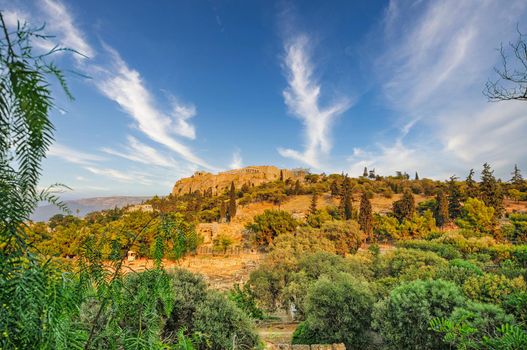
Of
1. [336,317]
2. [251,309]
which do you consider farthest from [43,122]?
[251,309]

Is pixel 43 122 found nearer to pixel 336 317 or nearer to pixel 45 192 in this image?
pixel 45 192

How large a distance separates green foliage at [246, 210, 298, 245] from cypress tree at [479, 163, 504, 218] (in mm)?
29115

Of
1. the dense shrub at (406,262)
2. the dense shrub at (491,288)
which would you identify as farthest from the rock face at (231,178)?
the dense shrub at (491,288)

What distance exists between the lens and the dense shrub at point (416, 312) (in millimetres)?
9273

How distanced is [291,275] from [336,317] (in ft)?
21.8

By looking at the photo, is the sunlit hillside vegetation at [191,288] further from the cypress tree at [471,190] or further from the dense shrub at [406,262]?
the cypress tree at [471,190]

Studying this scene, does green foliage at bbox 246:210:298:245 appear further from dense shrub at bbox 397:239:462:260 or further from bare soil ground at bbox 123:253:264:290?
dense shrub at bbox 397:239:462:260

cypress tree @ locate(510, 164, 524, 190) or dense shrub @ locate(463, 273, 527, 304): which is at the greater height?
cypress tree @ locate(510, 164, 524, 190)

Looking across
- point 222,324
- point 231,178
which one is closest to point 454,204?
point 222,324

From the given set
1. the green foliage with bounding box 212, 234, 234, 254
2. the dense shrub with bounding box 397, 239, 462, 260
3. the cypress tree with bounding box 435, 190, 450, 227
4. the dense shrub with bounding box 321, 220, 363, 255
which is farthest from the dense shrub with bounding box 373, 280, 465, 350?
the cypress tree with bounding box 435, 190, 450, 227

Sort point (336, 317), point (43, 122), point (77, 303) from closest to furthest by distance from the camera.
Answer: point (43, 122)
point (77, 303)
point (336, 317)

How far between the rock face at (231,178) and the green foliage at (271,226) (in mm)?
67603

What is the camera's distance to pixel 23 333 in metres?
1.30

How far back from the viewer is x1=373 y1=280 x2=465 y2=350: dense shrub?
30.4 feet
